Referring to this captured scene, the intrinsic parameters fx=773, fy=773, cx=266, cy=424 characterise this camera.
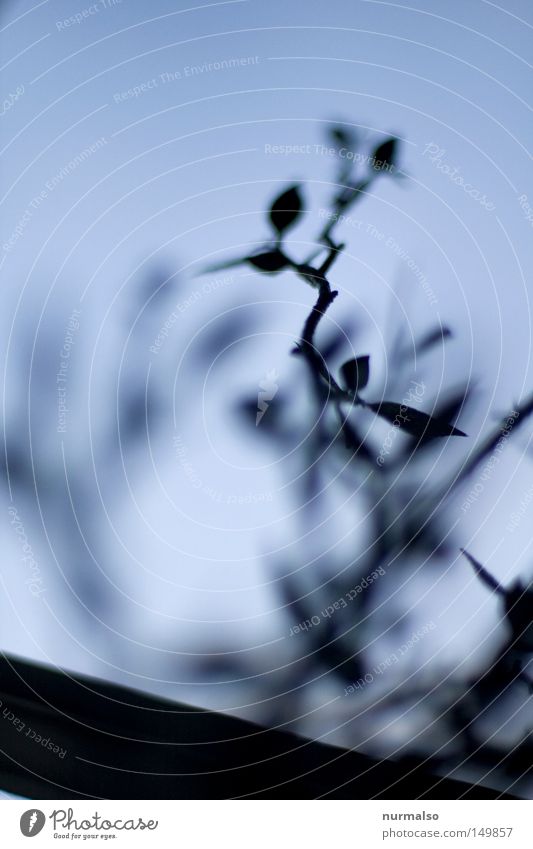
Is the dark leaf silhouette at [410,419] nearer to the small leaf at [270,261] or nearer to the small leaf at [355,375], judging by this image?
the small leaf at [355,375]

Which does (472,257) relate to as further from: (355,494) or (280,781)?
(280,781)

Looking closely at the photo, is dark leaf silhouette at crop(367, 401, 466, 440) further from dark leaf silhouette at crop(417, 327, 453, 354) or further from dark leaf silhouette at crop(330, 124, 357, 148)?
dark leaf silhouette at crop(330, 124, 357, 148)

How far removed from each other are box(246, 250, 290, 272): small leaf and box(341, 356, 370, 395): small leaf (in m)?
0.08

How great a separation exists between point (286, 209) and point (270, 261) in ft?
0.13

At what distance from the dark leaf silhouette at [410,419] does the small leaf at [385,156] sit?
0.57ft
